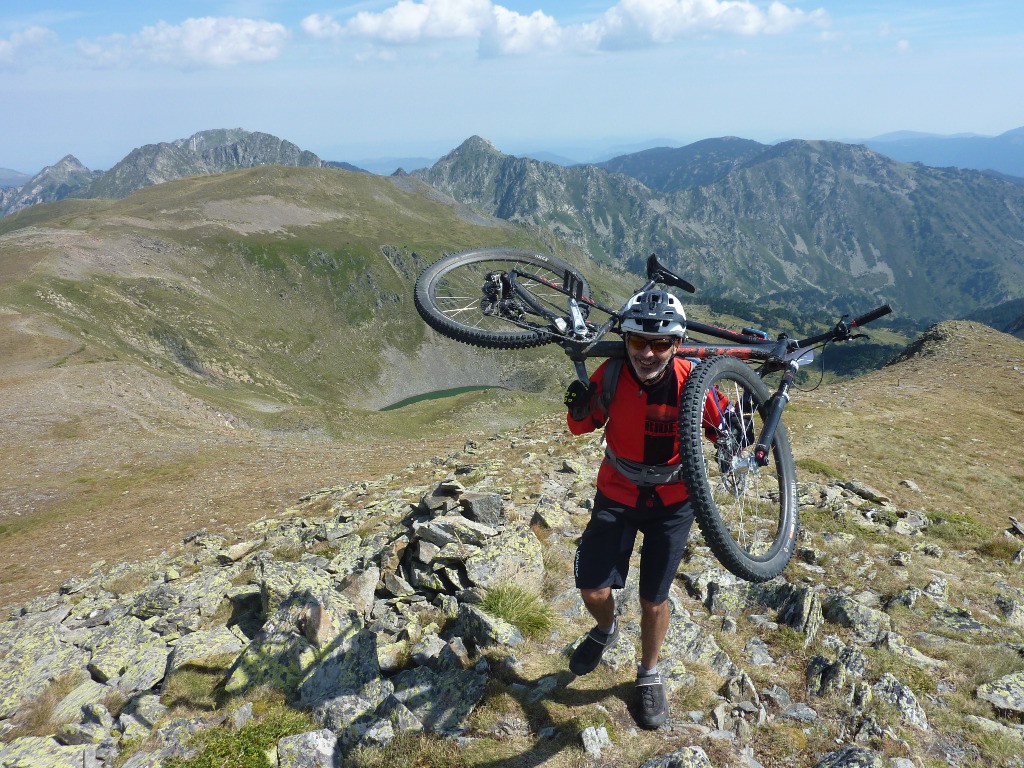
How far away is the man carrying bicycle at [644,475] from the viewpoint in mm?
6320

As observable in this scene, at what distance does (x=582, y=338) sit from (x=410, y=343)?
622ft

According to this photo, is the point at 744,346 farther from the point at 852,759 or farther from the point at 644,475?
the point at 852,759

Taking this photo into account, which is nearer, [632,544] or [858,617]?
[632,544]

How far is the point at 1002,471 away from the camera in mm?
22969

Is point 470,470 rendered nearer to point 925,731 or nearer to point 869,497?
point 869,497

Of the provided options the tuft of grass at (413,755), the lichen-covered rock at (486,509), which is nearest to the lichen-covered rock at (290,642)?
the tuft of grass at (413,755)

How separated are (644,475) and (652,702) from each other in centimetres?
289

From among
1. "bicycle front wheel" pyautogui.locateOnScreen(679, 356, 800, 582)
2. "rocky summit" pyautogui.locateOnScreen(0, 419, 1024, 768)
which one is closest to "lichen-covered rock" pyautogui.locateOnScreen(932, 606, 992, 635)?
"rocky summit" pyautogui.locateOnScreen(0, 419, 1024, 768)

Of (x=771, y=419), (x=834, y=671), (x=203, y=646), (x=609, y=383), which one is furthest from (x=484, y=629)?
(x=771, y=419)

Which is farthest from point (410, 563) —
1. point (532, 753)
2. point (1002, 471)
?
point (1002, 471)

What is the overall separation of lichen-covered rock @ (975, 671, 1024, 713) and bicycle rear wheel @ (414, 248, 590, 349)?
7.61 meters

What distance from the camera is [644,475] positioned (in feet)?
21.0

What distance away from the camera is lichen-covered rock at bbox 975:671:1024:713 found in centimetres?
707

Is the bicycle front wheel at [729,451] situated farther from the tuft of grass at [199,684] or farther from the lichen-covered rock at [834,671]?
the tuft of grass at [199,684]
